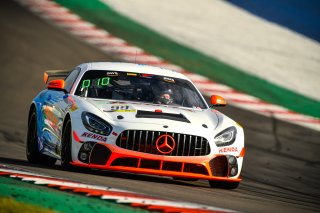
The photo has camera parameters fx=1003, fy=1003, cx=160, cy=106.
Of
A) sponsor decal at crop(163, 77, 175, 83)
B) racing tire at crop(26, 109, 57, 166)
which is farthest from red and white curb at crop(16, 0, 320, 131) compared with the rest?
racing tire at crop(26, 109, 57, 166)

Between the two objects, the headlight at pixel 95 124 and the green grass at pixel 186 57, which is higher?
the green grass at pixel 186 57

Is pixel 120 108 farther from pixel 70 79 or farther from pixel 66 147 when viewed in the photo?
pixel 70 79

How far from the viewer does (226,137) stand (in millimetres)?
10102

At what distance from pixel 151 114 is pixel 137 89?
912mm

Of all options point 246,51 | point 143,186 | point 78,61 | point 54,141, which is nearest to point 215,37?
point 246,51

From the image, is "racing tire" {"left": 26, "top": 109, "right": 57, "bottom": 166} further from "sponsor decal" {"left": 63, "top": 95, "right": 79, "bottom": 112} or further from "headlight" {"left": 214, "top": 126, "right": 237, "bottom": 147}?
"headlight" {"left": 214, "top": 126, "right": 237, "bottom": 147}

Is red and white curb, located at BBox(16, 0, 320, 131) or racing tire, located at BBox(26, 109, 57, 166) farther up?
red and white curb, located at BBox(16, 0, 320, 131)

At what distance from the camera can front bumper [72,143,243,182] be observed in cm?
964

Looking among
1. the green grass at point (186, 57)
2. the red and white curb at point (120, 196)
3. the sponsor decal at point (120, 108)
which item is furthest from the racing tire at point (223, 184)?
the green grass at point (186, 57)

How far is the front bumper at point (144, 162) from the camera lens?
9.64 meters

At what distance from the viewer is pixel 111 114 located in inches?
388

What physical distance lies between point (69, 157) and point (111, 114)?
A: 23.4 inches

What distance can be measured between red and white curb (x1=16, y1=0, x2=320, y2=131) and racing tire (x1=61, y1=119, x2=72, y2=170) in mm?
7116

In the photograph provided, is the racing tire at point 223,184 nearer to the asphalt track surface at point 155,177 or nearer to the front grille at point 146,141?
the asphalt track surface at point 155,177
